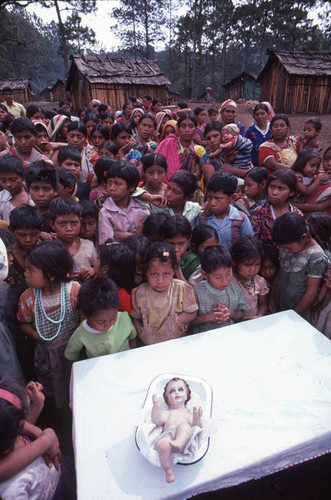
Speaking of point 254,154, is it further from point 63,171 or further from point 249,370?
point 249,370

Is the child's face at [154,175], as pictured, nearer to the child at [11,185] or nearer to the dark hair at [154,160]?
the dark hair at [154,160]

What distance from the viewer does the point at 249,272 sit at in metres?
2.21

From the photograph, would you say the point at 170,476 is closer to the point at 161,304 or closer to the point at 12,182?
the point at 161,304

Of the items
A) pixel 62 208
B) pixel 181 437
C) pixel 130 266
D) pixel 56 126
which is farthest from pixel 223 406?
pixel 56 126

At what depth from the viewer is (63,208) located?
221 centimetres

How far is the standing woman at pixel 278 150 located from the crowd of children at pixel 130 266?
1.95 feet

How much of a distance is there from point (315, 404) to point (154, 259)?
1146 mm

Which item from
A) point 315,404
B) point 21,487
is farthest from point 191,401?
point 21,487

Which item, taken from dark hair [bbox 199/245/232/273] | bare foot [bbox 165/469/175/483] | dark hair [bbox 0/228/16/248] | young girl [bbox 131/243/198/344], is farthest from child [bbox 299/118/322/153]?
bare foot [bbox 165/469/175/483]

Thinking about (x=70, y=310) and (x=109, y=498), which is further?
(x=70, y=310)

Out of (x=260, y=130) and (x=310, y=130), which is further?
(x=260, y=130)

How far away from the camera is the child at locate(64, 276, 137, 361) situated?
1.69 metres

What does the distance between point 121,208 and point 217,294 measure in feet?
3.85

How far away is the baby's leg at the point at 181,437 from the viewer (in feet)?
3.57
